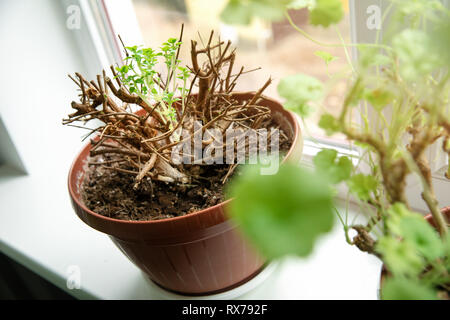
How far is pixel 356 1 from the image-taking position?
58 cm

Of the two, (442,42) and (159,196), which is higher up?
(442,42)

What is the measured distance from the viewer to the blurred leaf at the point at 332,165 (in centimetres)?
37

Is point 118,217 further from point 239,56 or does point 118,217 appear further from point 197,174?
point 239,56

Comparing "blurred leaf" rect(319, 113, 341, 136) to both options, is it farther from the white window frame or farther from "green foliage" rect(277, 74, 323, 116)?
the white window frame

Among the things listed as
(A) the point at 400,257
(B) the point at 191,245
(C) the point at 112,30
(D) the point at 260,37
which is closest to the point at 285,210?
(A) the point at 400,257

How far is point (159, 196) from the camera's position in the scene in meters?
0.62

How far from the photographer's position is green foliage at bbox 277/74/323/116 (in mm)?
328

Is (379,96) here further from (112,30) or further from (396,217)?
(112,30)

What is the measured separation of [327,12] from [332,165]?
0.48ft

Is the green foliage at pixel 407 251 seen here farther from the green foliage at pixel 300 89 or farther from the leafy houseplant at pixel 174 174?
the leafy houseplant at pixel 174 174

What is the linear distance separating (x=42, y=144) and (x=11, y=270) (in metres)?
0.43

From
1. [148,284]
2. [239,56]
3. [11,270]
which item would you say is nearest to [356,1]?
[239,56]

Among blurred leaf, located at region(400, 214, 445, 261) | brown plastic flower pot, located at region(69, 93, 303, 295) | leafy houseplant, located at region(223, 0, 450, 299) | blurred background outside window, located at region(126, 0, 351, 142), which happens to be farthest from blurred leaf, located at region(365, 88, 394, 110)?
blurred background outside window, located at region(126, 0, 351, 142)

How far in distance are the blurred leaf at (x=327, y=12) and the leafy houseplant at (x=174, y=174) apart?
187 millimetres
